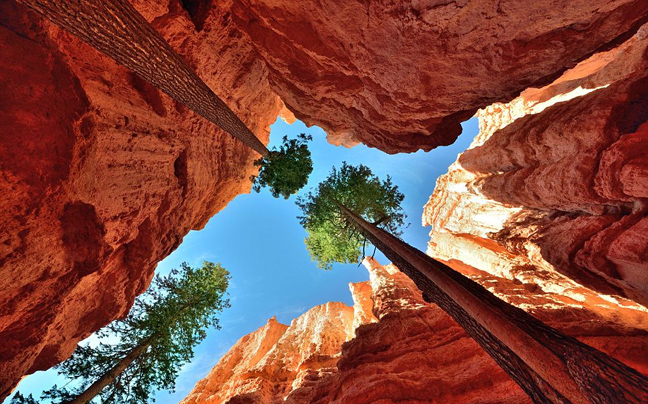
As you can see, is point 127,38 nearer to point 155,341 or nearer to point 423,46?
point 423,46

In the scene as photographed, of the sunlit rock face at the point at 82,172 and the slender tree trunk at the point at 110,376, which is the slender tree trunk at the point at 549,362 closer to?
the sunlit rock face at the point at 82,172

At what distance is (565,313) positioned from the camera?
9.16m

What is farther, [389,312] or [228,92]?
[389,312]

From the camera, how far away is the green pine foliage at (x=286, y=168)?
1231 centimetres

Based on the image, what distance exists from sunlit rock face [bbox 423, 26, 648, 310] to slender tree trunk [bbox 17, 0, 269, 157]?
1070cm

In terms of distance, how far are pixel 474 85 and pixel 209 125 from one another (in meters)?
10.5

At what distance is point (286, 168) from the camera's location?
12250 mm

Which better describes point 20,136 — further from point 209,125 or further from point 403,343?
point 403,343

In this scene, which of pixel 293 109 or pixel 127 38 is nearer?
pixel 127 38

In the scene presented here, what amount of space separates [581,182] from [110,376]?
18.0 m

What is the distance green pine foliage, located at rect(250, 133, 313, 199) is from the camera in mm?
12312

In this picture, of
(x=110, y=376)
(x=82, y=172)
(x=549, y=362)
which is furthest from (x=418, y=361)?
(x=110, y=376)

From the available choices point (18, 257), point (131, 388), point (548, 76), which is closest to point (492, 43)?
point (548, 76)

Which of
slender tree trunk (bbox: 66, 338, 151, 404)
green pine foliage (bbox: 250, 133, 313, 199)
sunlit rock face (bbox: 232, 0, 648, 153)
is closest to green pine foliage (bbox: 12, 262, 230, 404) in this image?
slender tree trunk (bbox: 66, 338, 151, 404)
